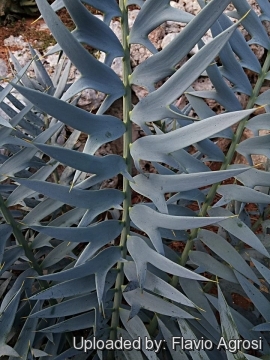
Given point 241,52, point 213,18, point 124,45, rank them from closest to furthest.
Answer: point 213,18 < point 124,45 < point 241,52

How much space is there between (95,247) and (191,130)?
0.22 metres

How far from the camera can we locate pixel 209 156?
2.22 ft

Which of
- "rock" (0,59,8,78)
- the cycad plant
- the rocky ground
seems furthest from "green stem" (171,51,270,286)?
"rock" (0,59,8,78)

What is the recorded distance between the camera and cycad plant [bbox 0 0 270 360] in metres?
0.43

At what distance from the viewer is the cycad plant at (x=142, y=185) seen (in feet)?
1.41

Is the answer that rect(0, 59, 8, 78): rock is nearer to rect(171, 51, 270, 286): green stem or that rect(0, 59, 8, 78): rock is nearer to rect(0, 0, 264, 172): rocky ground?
rect(0, 0, 264, 172): rocky ground

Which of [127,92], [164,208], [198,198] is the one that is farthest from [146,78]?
[198,198]

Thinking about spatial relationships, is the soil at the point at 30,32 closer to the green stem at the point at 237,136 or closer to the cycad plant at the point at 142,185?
the cycad plant at the point at 142,185

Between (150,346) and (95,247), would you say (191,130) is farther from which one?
(150,346)

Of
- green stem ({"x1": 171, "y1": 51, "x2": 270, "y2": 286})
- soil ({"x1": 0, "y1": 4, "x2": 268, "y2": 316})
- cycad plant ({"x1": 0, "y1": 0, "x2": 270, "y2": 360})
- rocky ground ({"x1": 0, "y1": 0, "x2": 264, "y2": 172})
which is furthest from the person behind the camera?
soil ({"x1": 0, "y1": 4, "x2": 268, "y2": 316})

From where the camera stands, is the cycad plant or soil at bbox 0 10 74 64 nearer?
the cycad plant

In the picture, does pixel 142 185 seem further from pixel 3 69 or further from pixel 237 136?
pixel 3 69

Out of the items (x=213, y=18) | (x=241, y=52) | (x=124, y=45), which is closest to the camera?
(x=213, y=18)

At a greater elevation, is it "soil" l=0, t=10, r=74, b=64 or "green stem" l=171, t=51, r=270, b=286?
"soil" l=0, t=10, r=74, b=64
